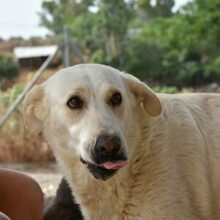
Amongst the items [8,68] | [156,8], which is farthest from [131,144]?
A: [156,8]

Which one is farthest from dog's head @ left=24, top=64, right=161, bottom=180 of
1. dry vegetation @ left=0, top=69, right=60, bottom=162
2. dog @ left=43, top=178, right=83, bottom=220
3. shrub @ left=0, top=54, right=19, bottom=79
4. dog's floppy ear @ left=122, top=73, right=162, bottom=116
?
shrub @ left=0, top=54, right=19, bottom=79

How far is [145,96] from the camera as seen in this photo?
2531mm

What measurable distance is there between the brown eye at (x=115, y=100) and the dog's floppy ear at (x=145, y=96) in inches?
5.3

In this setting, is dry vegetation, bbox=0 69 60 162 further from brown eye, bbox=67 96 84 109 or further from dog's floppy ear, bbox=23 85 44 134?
brown eye, bbox=67 96 84 109

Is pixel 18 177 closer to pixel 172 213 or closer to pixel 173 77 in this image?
pixel 172 213

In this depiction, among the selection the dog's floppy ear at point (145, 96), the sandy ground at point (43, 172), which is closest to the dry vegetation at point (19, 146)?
the sandy ground at point (43, 172)

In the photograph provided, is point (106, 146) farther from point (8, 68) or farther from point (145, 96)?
point (8, 68)

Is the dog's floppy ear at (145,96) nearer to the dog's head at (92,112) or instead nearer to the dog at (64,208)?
the dog's head at (92,112)

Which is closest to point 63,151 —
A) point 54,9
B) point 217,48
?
point 217,48

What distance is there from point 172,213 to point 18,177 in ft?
2.44

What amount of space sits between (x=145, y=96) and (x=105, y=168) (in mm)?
376

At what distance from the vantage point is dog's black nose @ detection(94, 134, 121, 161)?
87.5 inches

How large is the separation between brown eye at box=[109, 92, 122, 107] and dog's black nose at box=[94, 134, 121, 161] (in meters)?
0.20

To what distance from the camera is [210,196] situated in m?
2.48
